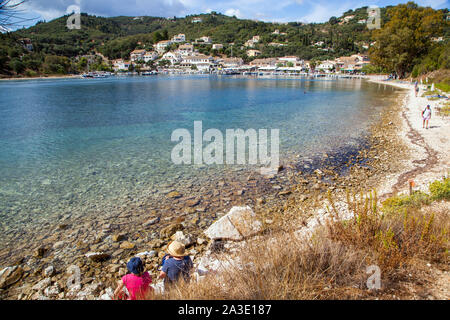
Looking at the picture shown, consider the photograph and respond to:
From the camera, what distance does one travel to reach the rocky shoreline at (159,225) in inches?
194

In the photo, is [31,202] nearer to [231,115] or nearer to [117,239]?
[117,239]

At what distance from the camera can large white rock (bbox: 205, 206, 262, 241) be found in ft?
18.6

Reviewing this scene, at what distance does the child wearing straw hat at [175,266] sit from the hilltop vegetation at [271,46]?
12.7 ft

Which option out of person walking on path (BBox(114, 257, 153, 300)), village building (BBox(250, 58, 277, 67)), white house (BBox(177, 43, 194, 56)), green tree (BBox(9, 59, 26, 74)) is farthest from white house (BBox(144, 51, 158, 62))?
person walking on path (BBox(114, 257, 153, 300))

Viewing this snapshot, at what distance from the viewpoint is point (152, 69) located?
5433 inches

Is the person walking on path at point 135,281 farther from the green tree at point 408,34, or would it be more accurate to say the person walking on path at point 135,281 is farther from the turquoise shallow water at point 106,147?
the green tree at point 408,34

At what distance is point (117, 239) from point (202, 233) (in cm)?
202

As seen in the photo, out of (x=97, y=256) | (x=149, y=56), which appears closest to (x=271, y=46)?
(x=149, y=56)

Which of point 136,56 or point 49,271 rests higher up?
point 136,56

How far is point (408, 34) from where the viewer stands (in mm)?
47812

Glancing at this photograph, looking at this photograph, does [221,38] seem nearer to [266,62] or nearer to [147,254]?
[266,62]

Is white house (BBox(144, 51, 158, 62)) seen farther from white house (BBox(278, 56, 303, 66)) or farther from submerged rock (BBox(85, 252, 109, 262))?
submerged rock (BBox(85, 252, 109, 262))

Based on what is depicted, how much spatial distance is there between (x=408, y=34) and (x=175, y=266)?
2414 inches
